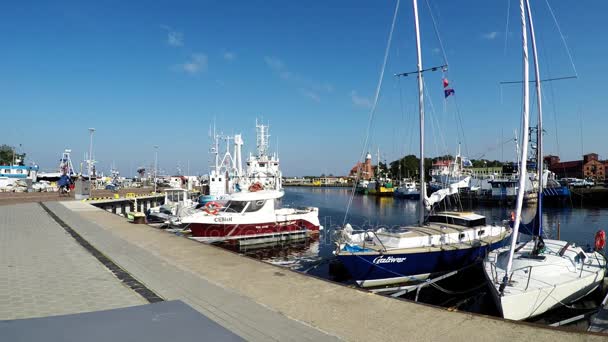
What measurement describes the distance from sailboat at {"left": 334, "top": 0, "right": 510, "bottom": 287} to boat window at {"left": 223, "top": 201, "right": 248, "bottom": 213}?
422 inches

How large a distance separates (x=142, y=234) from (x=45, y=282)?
8585mm

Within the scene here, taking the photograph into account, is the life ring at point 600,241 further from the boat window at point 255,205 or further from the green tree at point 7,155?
the green tree at point 7,155

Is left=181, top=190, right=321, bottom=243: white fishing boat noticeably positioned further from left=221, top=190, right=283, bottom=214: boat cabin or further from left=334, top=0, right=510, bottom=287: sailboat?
left=334, top=0, right=510, bottom=287: sailboat

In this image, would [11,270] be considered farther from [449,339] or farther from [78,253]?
[449,339]

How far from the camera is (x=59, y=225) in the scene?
65.8 feet

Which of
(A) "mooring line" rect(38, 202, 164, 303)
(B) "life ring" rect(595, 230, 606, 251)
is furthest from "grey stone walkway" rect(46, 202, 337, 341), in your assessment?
(B) "life ring" rect(595, 230, 606, 251)

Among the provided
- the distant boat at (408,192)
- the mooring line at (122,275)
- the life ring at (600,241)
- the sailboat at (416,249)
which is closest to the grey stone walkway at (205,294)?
the mooring line at (122,275)

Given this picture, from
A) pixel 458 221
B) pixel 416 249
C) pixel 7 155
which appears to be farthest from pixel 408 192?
pixel 7 155

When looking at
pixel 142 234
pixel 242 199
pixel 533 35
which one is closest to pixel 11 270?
pixel 142 234

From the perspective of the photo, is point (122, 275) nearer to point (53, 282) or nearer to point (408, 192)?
point (53, 282)

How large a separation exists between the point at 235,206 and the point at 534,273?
18.3 m

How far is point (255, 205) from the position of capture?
999 inches

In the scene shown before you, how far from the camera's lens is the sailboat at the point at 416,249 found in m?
13.3

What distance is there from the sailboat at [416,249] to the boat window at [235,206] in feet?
35.2
